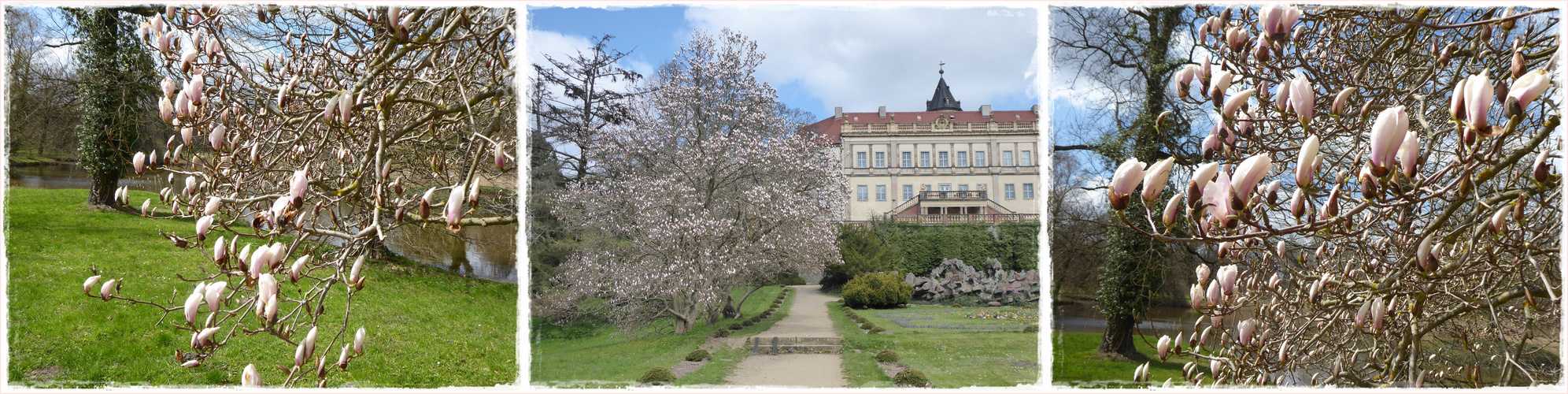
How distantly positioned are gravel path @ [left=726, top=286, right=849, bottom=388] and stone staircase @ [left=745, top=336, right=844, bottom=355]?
Result: 0.04ft

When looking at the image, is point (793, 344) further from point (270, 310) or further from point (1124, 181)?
point (1124, 181)

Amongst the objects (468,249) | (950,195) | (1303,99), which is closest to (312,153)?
(1303,99)

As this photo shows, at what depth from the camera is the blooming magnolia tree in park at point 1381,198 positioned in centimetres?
62

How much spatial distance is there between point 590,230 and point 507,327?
1047 millimetres

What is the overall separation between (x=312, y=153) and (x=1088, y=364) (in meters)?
2.81

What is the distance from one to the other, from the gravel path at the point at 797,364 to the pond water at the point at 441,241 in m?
1.08

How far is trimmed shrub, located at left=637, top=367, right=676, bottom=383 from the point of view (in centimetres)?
224

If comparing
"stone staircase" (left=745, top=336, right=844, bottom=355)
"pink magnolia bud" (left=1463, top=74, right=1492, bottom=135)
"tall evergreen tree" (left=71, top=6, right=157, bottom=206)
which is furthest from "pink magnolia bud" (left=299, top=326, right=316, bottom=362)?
"tall evergreen tree" (left=71, top=6, right=157, bottom=206)

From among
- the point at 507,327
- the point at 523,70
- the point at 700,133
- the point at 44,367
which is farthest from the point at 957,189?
the point at 44,367

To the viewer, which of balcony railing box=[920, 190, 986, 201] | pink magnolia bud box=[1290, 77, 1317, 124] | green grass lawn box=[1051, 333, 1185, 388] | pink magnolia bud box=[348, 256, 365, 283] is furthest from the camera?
green grass lawn box=[1051, 333, 1185, 388]

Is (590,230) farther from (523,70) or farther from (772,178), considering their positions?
(523,70)

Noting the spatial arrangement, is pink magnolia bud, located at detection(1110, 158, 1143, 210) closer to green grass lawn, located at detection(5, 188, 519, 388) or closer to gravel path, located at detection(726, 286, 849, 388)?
gravel path, located at detection(726, 286, 849, 388)

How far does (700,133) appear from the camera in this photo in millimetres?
2670

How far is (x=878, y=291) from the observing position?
258 centimetres
